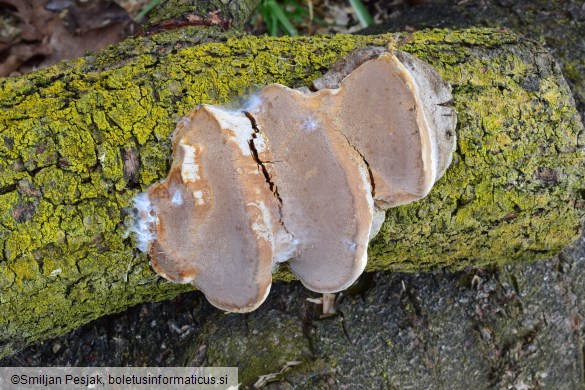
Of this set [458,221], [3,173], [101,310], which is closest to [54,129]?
[3,173]

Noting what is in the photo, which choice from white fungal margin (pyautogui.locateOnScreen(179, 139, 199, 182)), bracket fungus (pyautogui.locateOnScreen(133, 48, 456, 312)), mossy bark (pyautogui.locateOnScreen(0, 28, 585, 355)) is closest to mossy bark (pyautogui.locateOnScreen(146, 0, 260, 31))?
mossy bark (pyautogui.locateOnScreen(0, 28, 585, 355))

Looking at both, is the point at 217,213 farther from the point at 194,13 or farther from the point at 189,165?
the point at 194,13

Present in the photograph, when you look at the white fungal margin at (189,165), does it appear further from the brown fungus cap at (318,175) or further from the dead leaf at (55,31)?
the dead leaf at (55,31)

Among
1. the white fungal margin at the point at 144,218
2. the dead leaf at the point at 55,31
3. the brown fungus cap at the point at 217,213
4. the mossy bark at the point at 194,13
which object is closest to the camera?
the brown fungus cap at the point at 217,213

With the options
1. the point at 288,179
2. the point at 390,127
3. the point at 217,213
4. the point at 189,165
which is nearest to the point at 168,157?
the point at 189,165

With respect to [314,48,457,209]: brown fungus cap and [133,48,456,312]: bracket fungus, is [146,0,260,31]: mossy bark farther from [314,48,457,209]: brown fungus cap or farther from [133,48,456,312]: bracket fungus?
[314,48,457,209]: brown fungus cap

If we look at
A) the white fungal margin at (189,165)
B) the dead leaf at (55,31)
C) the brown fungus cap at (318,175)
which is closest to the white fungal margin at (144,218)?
the white fungal margin at (189,165)
